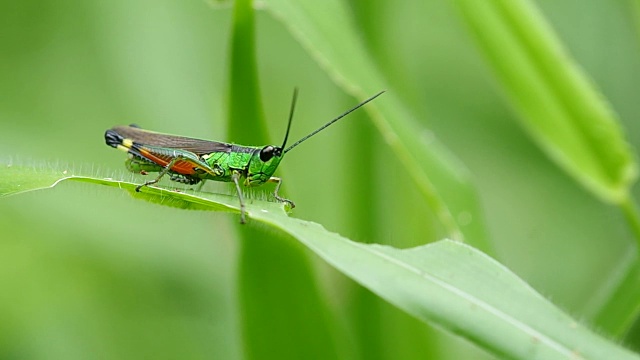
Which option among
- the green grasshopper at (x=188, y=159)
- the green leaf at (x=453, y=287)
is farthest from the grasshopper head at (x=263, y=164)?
the green leaf at (x=453, y=287)

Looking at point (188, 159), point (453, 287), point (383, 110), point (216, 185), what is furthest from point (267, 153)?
point (453, 287)

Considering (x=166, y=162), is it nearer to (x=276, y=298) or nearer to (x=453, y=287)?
(x=276, y=298)

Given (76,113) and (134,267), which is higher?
(76,113)

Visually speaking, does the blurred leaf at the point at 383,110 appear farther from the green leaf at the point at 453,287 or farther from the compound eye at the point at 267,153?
the green leaf at the point at 453,287

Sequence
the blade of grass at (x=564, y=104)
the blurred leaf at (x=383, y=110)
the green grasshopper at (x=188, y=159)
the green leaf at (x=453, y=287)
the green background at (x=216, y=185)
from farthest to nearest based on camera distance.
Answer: the green background at (x=216, y=185) → the green grasshopper at (x=188, y=159) → the blade of grass at (x=564, y=104) → the blurred leaf at (x=383, y=110) → the green leaf at (x=453, y=287)

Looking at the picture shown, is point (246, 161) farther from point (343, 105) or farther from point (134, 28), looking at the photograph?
point (134, 28)

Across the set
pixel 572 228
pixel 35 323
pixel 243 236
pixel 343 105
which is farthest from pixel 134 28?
pixel 572 228
